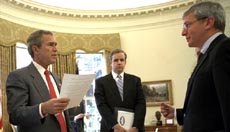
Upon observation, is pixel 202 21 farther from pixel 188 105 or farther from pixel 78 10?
pixel 78 10

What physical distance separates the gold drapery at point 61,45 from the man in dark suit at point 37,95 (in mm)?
5494

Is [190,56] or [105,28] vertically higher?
[105,28]

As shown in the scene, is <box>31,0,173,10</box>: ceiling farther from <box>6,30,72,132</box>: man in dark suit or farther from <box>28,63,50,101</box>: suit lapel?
<box>28,63,50,101</box>: suit lapel

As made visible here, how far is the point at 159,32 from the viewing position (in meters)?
10.6

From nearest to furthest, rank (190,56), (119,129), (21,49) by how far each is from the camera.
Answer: (119,129) → (21,49) → (190,56)

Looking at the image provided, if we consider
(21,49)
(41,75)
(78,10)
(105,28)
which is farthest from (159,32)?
(41,75)

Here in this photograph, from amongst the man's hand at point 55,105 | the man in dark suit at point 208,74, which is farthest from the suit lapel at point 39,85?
the man in dark suit at point 208,74

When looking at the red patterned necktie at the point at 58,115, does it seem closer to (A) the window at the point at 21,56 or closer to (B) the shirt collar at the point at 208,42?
(B) the shirt collar at the point at 208,42

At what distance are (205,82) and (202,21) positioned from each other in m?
0.46

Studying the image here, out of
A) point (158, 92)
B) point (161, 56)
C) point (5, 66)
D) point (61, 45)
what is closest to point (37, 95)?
point (5, 66)

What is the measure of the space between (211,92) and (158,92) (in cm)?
811

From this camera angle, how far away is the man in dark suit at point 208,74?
1985 mm

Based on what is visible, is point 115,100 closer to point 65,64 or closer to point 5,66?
point 5,66

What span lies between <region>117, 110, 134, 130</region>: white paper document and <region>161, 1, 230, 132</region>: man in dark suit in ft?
4.87
